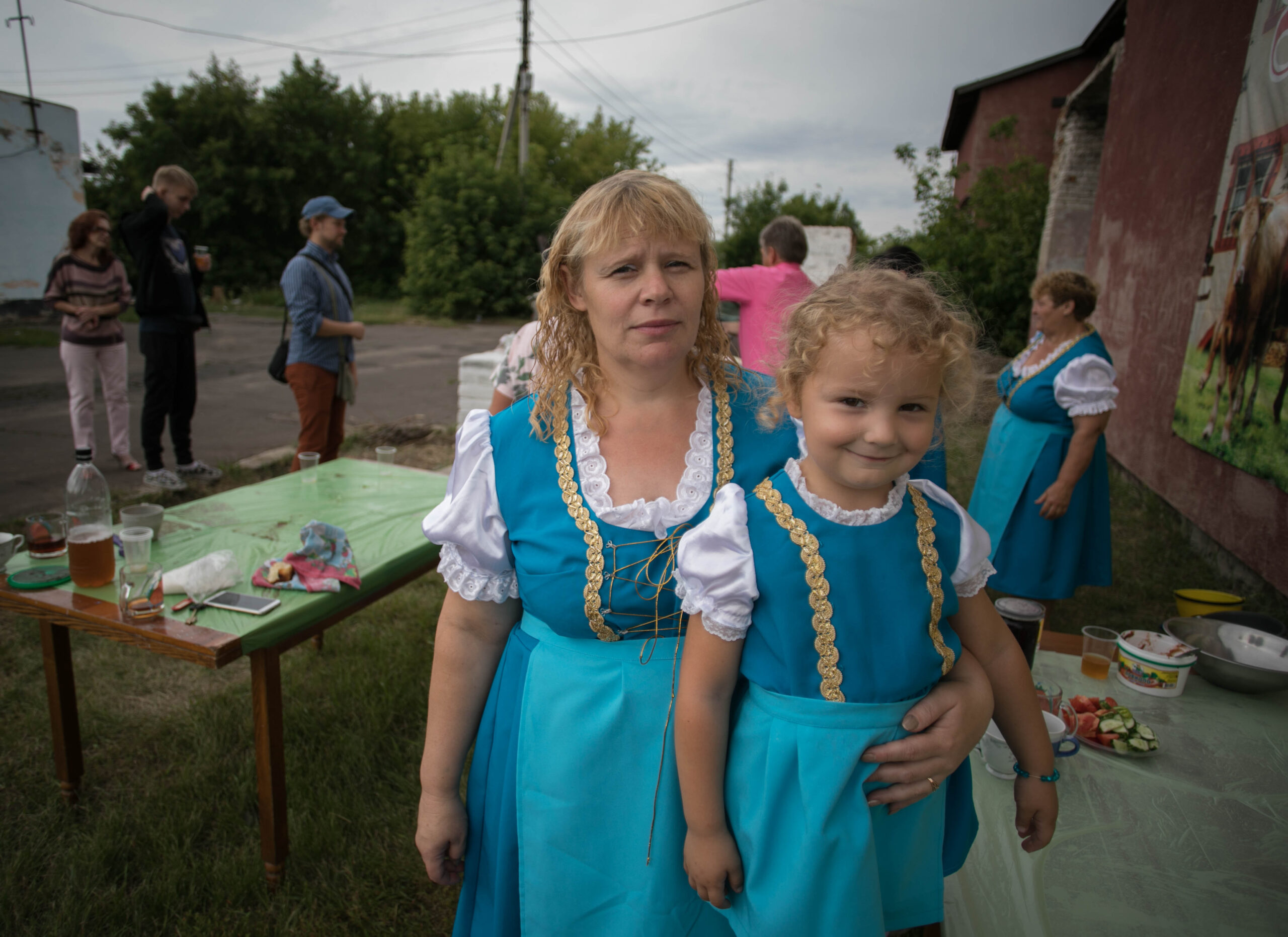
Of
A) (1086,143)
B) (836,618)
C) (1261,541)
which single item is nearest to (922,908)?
(836,618)

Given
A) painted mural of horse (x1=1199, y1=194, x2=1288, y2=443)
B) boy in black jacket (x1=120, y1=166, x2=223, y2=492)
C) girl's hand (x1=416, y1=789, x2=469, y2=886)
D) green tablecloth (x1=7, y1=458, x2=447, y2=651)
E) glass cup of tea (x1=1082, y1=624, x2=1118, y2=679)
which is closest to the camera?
girl's hand (x1=416, y1=789, x2=469, y2=886)

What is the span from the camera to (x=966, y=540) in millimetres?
1085

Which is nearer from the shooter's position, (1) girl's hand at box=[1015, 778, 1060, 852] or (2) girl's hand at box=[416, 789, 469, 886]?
(1) girl's hand at box=[1015, 778, 1060, 852]

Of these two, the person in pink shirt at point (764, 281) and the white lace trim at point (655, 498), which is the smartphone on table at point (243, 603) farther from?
the person in pink shirt at point (764, 281)

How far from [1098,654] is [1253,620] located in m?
0.66

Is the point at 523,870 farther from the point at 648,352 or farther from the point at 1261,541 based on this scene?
the point at 1261,541

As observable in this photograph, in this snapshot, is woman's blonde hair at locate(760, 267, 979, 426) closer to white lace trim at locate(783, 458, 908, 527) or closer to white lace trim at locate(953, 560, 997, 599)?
white lace trim at locate(783, 458, 908, 527)

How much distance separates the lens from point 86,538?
83.0 inches

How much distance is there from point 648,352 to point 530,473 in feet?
0.95

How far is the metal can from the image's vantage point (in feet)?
5.99

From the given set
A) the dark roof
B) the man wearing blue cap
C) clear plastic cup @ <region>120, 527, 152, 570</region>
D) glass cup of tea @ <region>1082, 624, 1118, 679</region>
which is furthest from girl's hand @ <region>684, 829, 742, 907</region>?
the dark roof

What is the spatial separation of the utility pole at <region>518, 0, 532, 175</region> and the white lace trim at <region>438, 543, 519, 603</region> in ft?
62.1

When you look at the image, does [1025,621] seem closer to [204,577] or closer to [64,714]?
[204,577]

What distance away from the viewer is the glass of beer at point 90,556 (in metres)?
2.10
